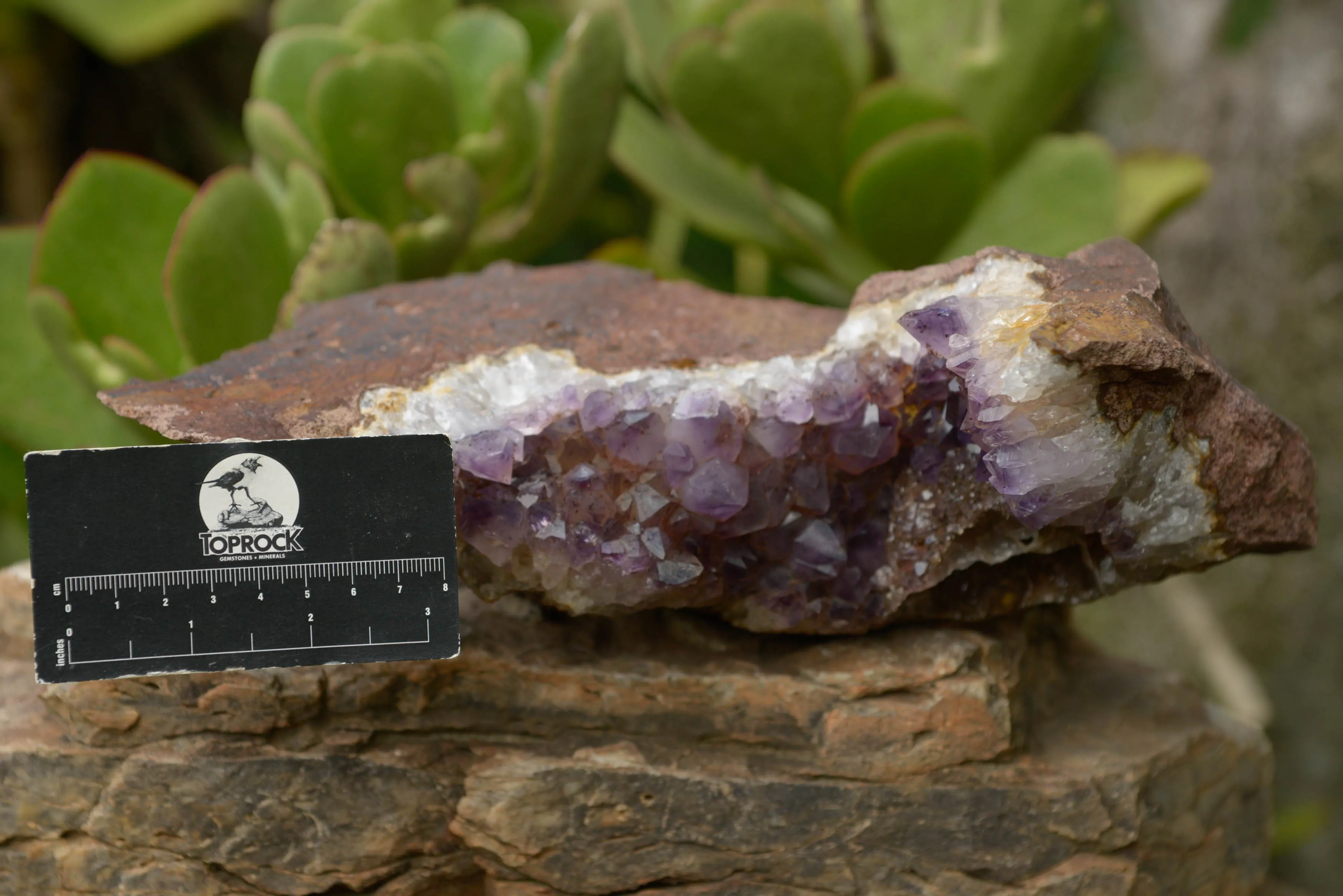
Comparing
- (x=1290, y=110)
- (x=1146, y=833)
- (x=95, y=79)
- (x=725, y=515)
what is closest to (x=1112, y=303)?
(x=725, y=515)

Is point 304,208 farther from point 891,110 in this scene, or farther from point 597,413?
point 891,110

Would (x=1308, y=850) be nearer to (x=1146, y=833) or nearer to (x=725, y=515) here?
(x=1146, y=833)

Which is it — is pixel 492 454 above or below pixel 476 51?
below

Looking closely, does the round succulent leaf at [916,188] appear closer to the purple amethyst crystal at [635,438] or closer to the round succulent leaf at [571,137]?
the round succulent leaf at [571,137]

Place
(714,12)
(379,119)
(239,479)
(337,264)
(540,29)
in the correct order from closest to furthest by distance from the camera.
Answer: (239,479), (337,264), (379,119), (714,12), (540,29)

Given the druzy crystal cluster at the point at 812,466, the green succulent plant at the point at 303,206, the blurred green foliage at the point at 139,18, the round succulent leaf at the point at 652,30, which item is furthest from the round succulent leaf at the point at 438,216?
the blurred green foliage at the point at 139,18

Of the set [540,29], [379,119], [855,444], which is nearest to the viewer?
[855,444]

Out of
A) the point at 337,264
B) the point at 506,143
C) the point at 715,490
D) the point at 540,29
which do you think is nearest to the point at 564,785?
the point at 715,490

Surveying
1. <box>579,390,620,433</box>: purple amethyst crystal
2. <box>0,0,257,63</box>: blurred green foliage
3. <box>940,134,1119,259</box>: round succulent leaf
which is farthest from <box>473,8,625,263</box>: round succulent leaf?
<box>0,0,257,63</box>: blurred green foliage
